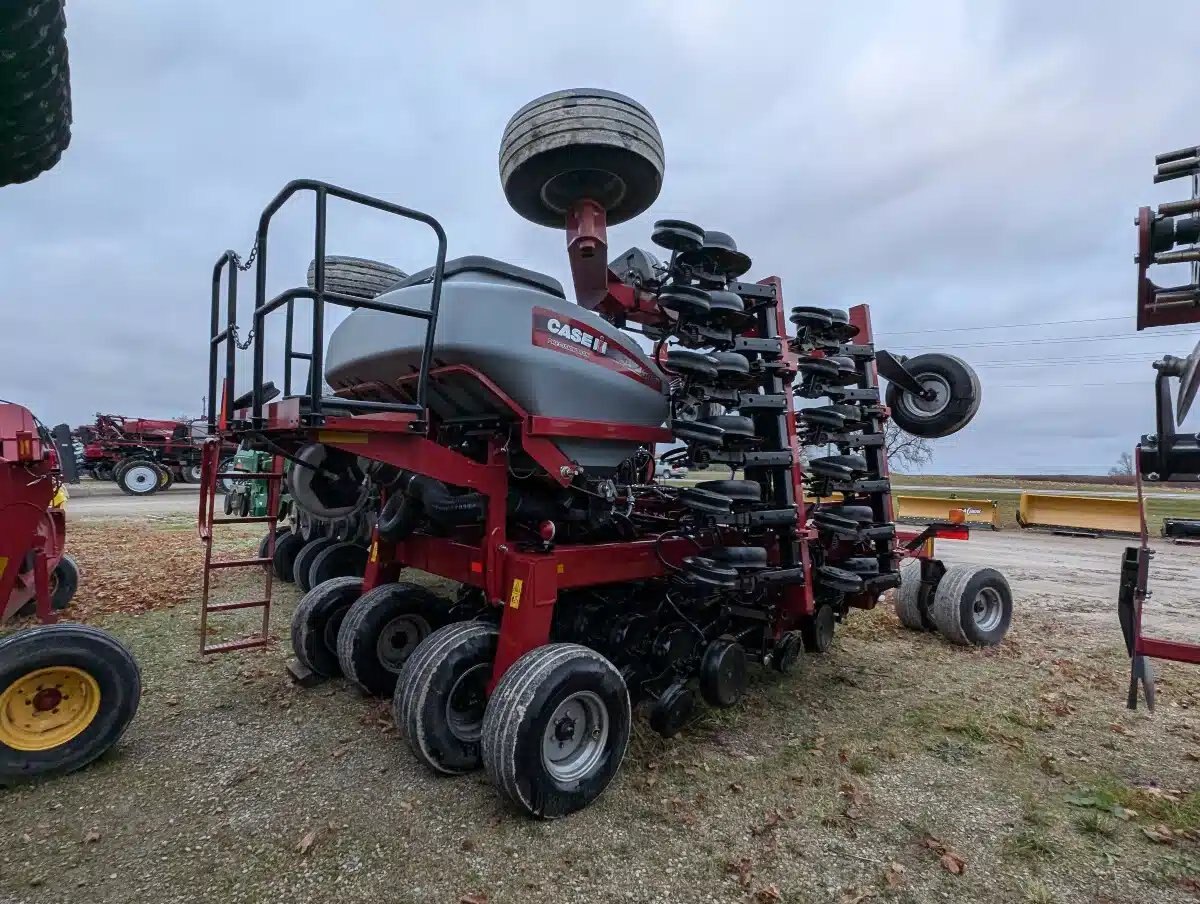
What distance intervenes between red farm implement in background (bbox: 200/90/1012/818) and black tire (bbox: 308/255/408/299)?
3.85 ft

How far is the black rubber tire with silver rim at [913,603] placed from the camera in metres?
6.72

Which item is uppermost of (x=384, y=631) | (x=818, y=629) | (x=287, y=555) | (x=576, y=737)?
(x=287, y=555)

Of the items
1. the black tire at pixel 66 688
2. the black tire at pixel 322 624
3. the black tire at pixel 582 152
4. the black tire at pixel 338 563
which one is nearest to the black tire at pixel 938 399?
the black tire at pixel 582 152

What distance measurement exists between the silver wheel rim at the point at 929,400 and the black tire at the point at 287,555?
25.7 ft

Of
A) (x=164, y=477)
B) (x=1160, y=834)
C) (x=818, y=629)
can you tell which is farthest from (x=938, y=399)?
Answer: (x=164, y=477)

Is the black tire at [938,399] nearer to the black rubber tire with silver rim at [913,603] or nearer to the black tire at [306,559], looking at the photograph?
the black rubber tire with silver rim at [913,603]

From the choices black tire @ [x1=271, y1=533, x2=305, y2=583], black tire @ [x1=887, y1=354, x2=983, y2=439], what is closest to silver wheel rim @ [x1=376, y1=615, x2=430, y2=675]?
black tire @ [x1=887, y1=354, x2=983, y2=439]

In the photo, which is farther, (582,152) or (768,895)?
(582,152)

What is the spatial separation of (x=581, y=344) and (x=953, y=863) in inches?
125

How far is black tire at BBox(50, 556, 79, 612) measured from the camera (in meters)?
7.23

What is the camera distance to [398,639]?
16.2ft

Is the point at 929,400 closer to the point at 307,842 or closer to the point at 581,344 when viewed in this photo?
the point at 581,344

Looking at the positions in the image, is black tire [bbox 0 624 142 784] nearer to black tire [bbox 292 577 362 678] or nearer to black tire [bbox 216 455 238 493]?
black tire [bbox 216 455 238 493]

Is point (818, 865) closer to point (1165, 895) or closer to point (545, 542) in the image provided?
point (1165, 895)
